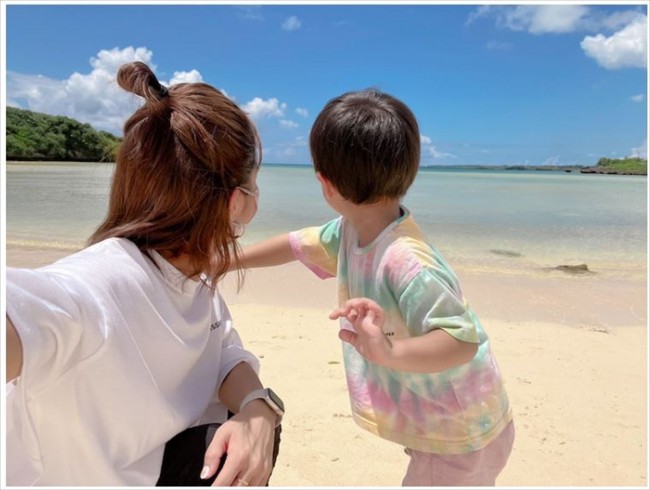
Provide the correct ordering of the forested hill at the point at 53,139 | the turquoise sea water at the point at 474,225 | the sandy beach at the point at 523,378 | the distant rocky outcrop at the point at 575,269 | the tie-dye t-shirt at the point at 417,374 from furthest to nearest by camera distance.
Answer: the forested hill at the point at 53,139, the turquoise sea water at the point at 474,225, the distant rocky outcrop at the point at 575,269, the sandy beach at the point at 523,378, the tie-dye t-shirt at the point at 417,374

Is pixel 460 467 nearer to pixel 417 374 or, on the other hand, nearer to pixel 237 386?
pixel 417 374

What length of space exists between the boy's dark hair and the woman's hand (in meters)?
0.65

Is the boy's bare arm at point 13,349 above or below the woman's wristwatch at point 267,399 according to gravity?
above

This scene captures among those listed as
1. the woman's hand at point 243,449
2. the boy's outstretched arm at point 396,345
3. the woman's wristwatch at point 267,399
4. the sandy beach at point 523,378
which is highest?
the boy's outstretched arm at point 396,345

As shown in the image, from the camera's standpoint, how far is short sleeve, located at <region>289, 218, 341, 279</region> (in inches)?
71.0

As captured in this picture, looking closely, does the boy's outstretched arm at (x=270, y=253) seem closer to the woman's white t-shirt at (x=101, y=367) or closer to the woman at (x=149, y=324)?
the woman at (x=149, y=324)

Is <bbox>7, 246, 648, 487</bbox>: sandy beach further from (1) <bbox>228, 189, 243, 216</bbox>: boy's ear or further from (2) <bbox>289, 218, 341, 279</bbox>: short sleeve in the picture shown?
(1) <bbox>228, 189, 243, 216</bbox>: boy's ear

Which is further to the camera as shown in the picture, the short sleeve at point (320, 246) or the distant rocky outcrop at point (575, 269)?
the distant rocky outcrop at point (575, 269)

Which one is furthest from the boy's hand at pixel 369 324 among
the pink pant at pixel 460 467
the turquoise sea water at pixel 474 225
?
the turquoise sea water at pixel 474 225

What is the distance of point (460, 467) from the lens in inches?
62.0

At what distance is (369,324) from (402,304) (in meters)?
0.19

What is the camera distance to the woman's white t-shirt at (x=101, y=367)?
849mm

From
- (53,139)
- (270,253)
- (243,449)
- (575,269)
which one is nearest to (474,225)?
(575,269)

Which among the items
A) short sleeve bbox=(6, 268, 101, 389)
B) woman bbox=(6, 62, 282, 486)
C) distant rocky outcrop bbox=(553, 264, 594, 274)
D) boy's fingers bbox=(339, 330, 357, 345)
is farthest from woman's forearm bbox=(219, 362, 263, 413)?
distant rocky outcrop bbox=(553, 264, 594, 274)
